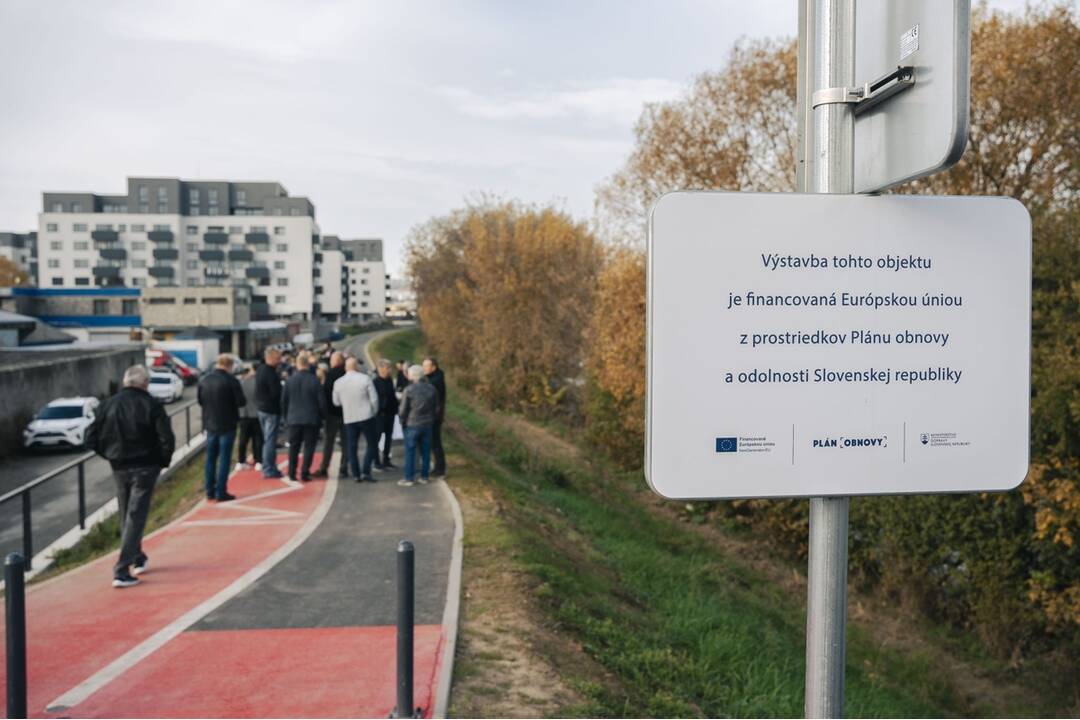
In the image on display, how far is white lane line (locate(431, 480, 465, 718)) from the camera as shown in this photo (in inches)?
209

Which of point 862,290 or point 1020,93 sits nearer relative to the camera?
point 862,290

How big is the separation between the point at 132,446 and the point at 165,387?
32.0 meters

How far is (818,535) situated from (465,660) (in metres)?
4.69

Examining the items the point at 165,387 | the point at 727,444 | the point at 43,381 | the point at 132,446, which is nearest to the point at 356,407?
the point at 132,446

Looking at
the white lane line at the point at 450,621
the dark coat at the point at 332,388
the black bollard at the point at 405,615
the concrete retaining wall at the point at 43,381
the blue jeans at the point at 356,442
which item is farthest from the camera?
the concrete retaining wall at the point at 43,381

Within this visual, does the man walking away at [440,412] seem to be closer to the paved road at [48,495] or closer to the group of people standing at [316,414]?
the group of people standing at [316,414]

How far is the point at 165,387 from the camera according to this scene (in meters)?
37.5

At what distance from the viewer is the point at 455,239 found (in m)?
53.2

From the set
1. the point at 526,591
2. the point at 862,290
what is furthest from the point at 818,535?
the point at 526,591

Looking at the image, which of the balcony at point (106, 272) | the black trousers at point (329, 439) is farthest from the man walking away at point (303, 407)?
the balcony at point (106, 272)

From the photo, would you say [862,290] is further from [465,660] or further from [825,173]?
[465,660]

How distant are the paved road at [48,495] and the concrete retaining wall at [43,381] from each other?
111 cm

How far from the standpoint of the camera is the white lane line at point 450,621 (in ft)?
17.4

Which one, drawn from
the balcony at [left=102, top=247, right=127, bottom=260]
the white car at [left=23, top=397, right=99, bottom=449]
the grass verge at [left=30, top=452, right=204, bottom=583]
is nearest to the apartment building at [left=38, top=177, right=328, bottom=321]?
the balcony at [left=102, top=247, right=127, bottom=260]
